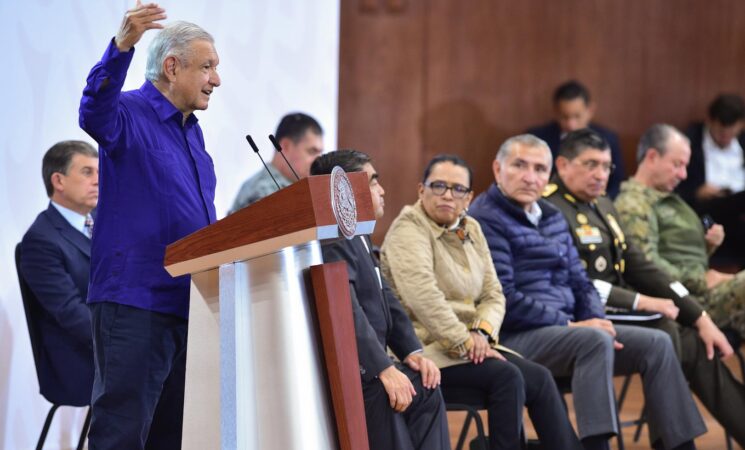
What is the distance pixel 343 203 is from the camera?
2201 millimetres

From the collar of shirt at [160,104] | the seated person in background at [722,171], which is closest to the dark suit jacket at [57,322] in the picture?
the collar of shirt at [160,104]

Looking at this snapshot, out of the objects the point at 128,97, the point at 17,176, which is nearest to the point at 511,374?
the point at 128,97

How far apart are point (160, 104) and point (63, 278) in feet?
3.57

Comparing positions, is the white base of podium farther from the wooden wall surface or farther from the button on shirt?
the wooden wall surface

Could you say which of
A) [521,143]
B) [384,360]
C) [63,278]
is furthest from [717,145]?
[63,278]

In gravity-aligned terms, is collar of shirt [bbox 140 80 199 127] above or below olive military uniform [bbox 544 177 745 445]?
above

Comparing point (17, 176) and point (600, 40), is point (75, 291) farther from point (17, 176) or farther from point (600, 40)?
point (600, 40)

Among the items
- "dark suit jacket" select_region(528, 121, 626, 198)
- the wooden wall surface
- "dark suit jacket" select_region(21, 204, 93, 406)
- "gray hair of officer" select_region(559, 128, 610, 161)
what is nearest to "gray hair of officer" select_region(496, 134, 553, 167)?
"gray hair of officer" select_region(559, 128, 610, 161)

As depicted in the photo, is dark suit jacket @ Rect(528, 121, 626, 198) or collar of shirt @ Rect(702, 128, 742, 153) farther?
collar of shirt @ Rect(702, 128, 742, 153)

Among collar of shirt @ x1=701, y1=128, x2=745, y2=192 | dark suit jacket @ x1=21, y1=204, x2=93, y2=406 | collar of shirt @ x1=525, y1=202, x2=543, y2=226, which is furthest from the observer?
collar of shirt @ x1=701, y1=128, x2=745, y2=192

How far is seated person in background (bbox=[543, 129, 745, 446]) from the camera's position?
4.36 meters

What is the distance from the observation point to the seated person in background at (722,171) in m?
6.45

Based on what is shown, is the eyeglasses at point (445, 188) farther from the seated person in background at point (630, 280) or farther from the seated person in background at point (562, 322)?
the seated person in background at point (630, 280)

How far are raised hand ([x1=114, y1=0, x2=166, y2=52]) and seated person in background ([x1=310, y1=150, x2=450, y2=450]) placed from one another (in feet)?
3.14
